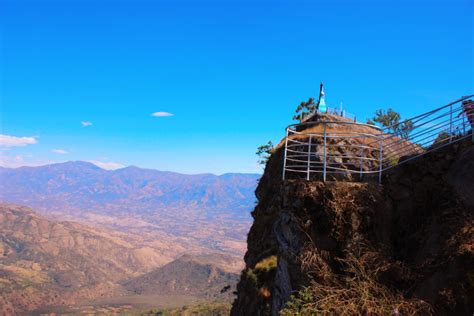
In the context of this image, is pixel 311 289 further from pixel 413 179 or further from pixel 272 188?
pixel 272 188

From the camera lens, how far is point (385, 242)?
29.3 ft

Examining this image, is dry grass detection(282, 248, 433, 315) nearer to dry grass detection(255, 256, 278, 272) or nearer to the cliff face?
the cliff face

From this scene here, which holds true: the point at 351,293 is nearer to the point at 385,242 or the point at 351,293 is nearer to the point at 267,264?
the point at 385,242

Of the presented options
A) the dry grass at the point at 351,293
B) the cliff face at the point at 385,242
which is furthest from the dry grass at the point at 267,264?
the dry grass at the point at 351,293

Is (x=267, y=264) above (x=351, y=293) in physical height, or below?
below

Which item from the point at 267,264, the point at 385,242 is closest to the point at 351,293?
the point at 385,242

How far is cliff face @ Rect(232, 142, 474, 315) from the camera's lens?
7.27m

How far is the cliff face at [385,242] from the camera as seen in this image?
727 cm

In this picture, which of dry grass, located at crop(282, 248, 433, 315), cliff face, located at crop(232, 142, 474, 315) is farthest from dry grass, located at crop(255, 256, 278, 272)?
dry grass, located at crop(282, 248, 433, 315)

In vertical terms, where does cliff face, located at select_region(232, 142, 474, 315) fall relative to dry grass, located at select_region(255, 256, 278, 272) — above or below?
above

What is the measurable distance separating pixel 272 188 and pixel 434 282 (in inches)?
522

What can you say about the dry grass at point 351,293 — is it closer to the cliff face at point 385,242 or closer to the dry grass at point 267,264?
the cliff face at point 385,242

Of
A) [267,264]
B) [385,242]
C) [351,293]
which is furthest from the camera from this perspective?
[267,264]

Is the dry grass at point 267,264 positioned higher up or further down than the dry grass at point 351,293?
further down
